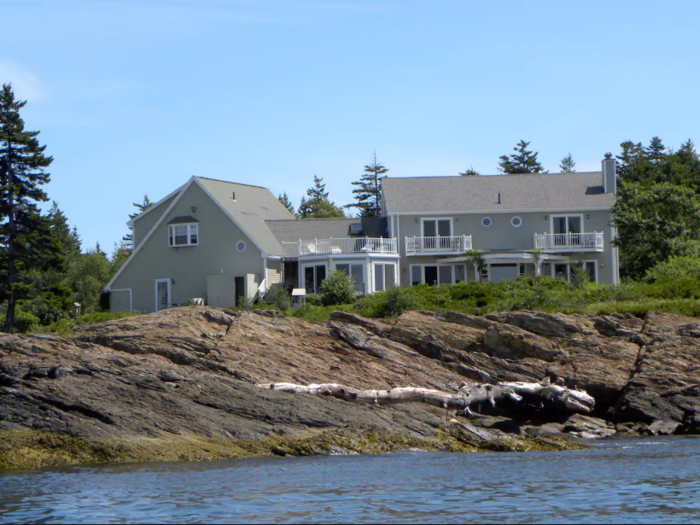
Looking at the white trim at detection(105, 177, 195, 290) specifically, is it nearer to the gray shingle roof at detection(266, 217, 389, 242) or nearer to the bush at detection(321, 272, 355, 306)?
the gray shingle roof at detection(266, 217, 389, 242)

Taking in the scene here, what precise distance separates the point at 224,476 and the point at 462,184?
33.5 metres

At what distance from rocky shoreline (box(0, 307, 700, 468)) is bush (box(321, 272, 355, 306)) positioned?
8076 millimetres

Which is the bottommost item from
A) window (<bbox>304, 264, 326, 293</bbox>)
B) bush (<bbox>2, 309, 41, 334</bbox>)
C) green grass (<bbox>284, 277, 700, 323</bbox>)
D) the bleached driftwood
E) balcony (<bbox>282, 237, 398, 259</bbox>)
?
the bleached driftwood

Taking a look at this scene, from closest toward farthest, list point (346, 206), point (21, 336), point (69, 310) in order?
1. point (21, 336)
2. point (69, 310)
3. point (346, 206)

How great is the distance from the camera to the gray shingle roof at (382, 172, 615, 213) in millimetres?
44250

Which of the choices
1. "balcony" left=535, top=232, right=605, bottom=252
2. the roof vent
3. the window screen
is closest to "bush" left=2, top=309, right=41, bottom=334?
the roof vent

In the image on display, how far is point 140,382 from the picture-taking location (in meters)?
20.1

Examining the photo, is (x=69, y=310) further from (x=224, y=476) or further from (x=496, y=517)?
(x=496, y=517)

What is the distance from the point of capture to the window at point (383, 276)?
41.8 meters

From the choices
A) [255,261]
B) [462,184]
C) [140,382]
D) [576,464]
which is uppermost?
[462,184]

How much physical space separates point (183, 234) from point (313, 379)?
2162 cm

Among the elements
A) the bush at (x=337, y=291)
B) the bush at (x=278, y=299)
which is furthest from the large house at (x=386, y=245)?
the bush at (x=337, y=291)

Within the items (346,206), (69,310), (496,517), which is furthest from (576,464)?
(346,206)

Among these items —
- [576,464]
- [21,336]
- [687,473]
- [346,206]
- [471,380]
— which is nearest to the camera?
[687,473]
